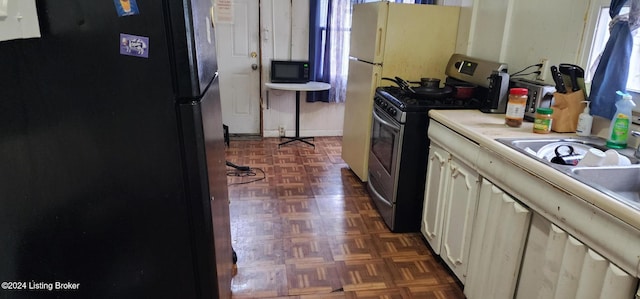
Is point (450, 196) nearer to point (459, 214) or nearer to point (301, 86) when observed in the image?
point (459, 214)

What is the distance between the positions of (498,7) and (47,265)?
2.78 meters

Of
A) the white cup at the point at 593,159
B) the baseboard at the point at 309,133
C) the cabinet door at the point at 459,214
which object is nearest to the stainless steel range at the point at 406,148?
the cabinet door at the point at 459,214

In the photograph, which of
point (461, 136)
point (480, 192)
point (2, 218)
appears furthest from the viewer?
point (461, 136)

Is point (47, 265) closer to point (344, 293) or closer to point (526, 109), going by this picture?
point (344, 293)

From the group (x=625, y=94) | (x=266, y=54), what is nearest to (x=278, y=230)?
(x=625, y=94)

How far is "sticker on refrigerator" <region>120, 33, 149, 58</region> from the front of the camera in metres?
1.00

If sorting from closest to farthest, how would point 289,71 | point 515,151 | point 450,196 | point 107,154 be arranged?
point 107,154 < point 515,151 < point 450,196 < point 289,71

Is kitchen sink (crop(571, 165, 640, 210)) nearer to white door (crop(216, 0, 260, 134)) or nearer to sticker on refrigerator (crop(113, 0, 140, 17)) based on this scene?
sticker on refrigerator (crop(113, 0, 140, 17))

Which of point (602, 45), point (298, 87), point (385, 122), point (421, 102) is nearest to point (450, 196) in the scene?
point (421, 102)

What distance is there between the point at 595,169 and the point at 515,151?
26cm

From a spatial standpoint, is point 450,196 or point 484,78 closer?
point 450,196

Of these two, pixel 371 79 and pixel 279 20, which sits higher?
pixel 279 20

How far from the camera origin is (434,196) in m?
2.27

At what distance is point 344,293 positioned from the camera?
1982 millimetres
